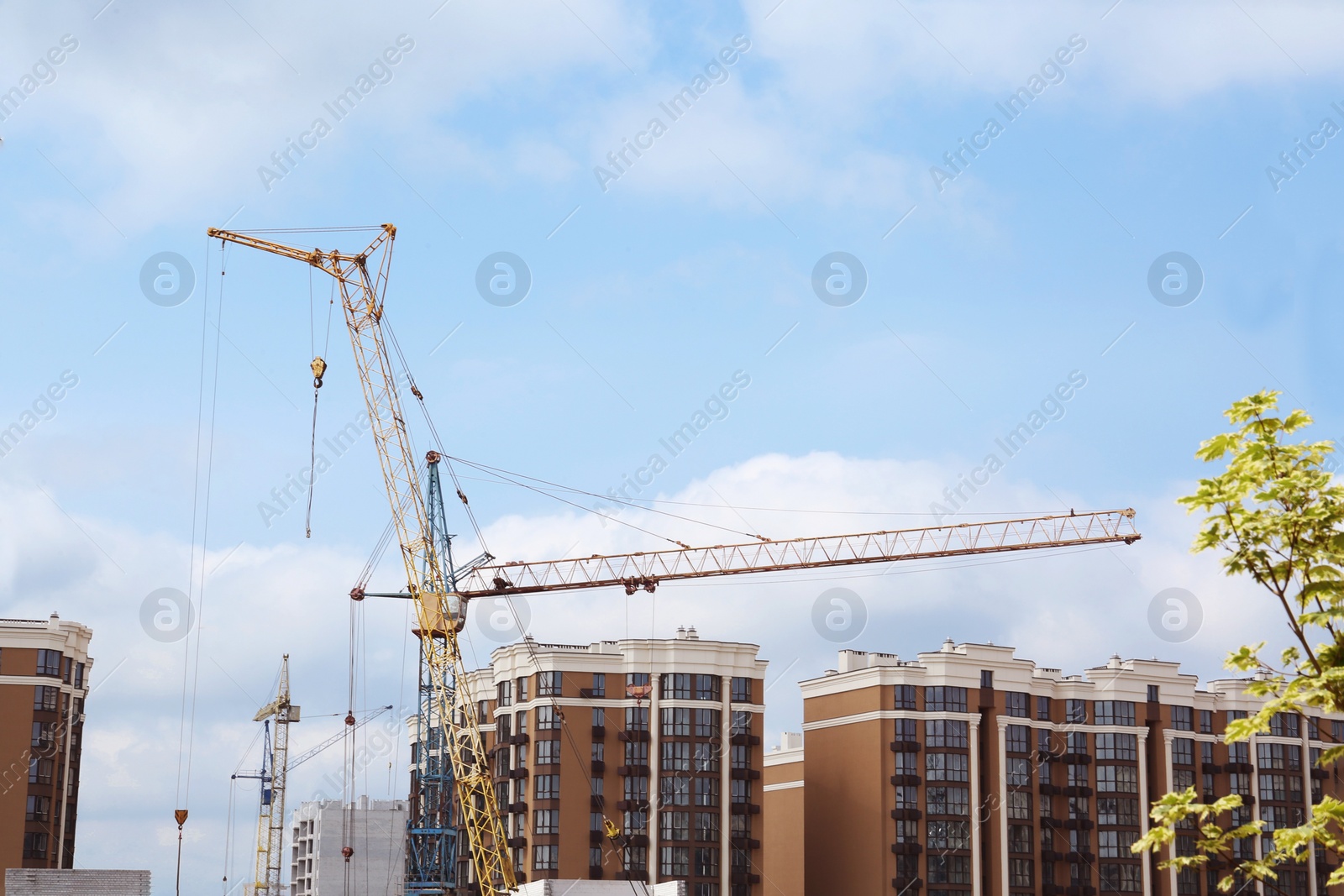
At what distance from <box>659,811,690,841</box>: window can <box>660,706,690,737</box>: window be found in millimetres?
6146

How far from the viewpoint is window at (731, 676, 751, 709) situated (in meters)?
128

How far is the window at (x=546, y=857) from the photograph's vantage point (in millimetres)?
123062

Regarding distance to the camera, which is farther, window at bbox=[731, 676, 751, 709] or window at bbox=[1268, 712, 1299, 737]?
window at bbox=[1268, 712, 1299, 737]

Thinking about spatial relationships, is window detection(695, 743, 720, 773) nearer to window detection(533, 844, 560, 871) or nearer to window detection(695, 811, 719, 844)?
window detection(695, 811, 719, 844)

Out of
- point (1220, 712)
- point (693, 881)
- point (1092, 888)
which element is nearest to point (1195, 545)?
point (693, 881)

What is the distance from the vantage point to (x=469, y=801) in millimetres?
107438

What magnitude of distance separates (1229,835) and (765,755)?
431 ft

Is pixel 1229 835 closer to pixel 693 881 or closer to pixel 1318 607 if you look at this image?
pixel 1318 607

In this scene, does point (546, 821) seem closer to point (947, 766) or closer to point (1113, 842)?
point (947, 766)

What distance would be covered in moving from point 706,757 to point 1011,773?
25102mm

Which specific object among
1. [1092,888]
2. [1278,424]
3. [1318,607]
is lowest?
[1092,888]

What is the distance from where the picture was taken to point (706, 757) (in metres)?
126

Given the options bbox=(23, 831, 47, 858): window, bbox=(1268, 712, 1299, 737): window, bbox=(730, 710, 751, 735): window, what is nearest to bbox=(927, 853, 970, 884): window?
bbox=(730, 710, 751, 735): window

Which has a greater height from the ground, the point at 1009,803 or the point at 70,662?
the point at 70,662
